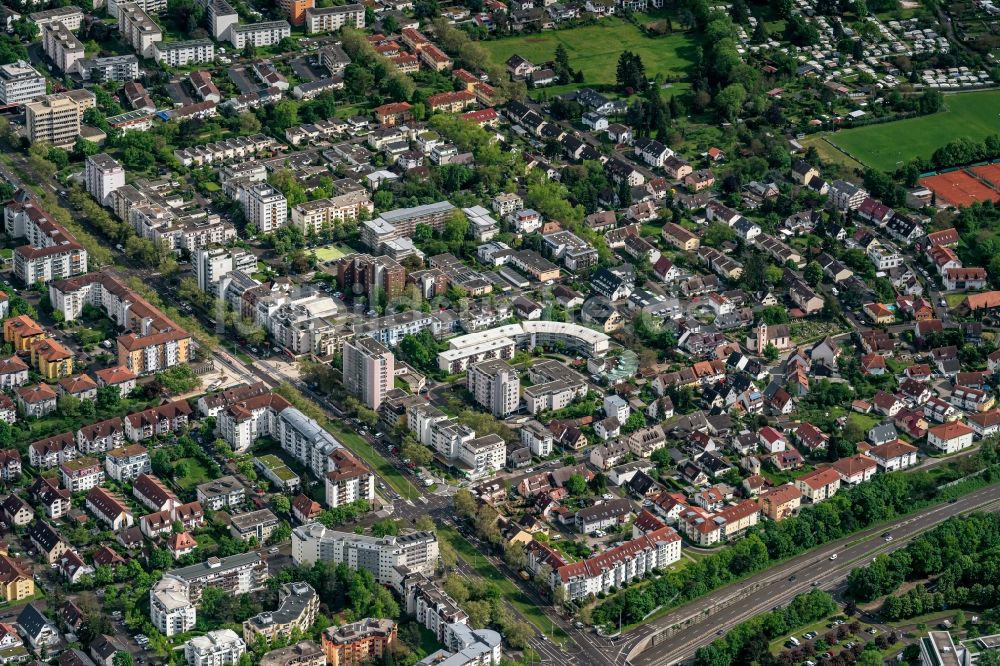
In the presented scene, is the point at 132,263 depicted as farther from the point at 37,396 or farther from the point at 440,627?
the point at 440,627

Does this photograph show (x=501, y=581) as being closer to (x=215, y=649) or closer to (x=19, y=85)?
(x=215, y=649)

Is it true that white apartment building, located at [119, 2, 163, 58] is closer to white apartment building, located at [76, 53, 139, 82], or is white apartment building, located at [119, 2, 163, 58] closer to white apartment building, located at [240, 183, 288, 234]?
white apartment building, located at [76, 53, 139, 82]

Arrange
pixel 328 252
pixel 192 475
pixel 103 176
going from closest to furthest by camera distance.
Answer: pixel 192 475, pixel 328 252, pixel 103 176

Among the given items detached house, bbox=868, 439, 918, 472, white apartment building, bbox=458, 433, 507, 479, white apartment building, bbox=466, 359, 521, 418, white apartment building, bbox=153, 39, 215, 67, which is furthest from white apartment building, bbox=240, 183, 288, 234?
detached house, bbox=868, 439, 918, 472

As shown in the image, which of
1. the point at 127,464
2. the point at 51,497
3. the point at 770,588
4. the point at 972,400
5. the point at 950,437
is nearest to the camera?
the point at 770,588

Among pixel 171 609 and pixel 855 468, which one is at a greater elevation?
pixel 855 468

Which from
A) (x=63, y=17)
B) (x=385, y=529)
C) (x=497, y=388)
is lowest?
(x=385, y=529)

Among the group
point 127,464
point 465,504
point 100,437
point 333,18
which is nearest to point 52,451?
point 100,437
